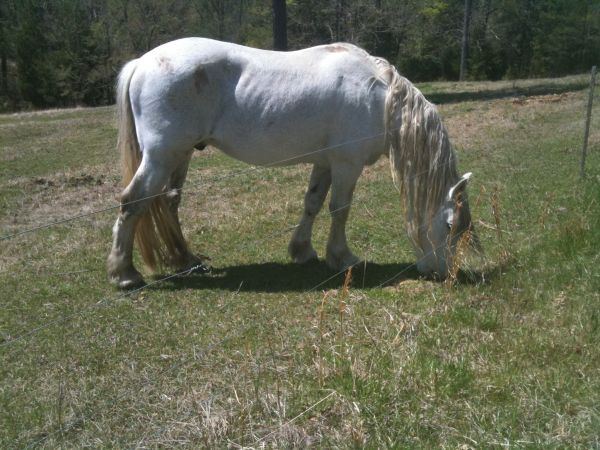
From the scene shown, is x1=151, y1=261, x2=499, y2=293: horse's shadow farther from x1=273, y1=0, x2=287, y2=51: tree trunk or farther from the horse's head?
x1=273, y1=0, x2=287, y2=51: tree trunk

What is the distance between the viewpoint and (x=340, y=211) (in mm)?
5910

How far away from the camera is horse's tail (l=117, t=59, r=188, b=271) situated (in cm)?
587

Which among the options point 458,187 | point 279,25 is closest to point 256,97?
point 458,187

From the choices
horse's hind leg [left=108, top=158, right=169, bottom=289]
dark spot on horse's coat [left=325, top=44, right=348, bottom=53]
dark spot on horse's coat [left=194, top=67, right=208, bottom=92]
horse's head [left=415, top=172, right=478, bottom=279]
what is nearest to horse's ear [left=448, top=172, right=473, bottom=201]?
horse's head [left=415, top=172, right=478, bottom=279]

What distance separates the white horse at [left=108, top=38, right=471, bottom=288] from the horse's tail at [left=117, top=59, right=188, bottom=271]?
0.01m

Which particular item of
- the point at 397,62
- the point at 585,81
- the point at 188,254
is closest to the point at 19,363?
the point at 188,254

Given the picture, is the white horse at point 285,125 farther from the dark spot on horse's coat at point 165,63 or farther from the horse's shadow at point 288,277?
the horse's shadow at point 288,277

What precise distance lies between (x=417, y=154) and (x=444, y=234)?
27.3 inches

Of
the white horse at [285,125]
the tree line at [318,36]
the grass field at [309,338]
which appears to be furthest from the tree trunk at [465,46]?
the white horse at [285,125]

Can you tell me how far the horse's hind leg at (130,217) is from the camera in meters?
5.69

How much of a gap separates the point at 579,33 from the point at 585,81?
596 inches

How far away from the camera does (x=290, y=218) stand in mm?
8070

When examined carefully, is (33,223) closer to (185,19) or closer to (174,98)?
(174,98)

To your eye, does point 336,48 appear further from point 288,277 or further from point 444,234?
point 288,277
